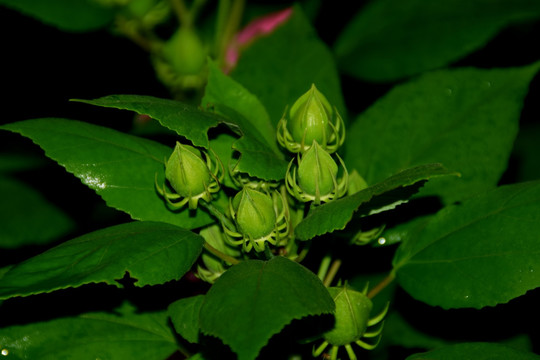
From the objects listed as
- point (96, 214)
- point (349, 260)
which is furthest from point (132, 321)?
point (96, 214)

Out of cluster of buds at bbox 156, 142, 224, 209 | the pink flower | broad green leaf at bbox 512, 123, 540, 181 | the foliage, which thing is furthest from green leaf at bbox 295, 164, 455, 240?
broad green leaf at bbox 512, 123, 540, 181

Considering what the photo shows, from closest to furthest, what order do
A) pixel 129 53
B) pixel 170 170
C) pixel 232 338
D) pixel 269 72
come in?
pixel 232 338 → pixel 170 170 → pixel 269 72 → pixel 129 53

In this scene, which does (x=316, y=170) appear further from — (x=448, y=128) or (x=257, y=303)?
A: (x=448, y=128)

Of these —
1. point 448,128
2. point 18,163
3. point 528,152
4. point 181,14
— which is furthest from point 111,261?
point 528,152

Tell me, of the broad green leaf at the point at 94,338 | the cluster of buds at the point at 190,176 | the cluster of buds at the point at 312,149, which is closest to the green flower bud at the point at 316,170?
the cluster of buds at the point at 312,149

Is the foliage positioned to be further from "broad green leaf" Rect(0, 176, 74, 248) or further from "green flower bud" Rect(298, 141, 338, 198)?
"broad green leaf" Rect(0, 176, 74, 248)

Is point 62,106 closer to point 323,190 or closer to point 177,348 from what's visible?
point 177,348
